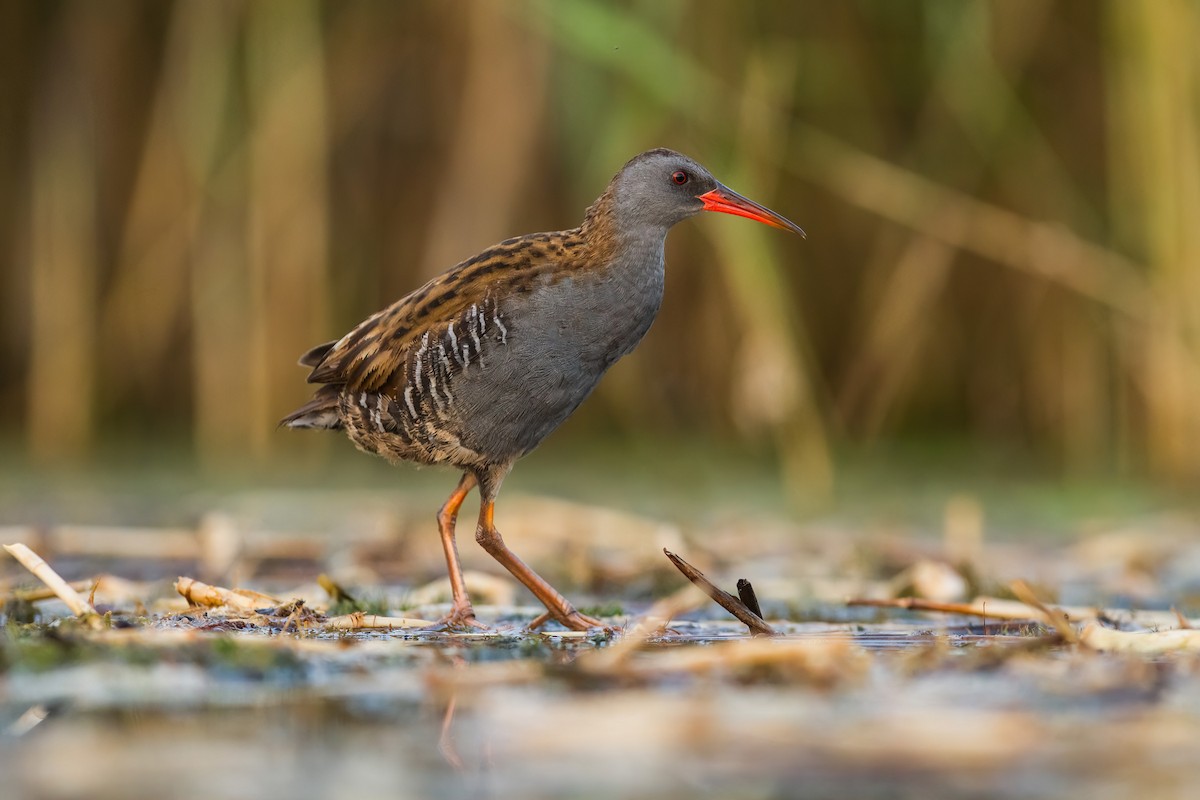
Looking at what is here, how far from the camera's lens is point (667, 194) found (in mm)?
4754

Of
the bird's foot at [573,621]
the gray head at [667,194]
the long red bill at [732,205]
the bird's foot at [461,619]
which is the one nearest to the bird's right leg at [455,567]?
the bird's foot at [461,619]

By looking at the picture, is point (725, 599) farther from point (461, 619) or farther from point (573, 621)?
point (461, 619)

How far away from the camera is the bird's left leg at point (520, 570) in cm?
420

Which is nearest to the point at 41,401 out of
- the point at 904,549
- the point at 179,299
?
the point at 179,299

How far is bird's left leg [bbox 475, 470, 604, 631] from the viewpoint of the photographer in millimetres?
4195

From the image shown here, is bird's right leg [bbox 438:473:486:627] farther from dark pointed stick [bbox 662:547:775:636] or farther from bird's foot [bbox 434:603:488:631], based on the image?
dark pointed stick [bbox 662:547:775:636]

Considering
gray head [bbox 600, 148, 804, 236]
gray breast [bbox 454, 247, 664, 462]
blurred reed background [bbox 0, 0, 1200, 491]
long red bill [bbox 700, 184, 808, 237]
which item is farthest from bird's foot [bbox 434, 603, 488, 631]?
blurred reed background [bbox 0, 0, 1200, 491]

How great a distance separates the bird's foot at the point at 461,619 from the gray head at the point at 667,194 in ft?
3.64

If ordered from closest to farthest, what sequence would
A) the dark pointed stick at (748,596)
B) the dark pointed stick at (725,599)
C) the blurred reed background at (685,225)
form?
the dark pointed stick at (725,599), the dark pointed stick at (748,596), the blurred reed background at (685,225)

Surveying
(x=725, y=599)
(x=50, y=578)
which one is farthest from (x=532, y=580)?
(x=50, y=578)

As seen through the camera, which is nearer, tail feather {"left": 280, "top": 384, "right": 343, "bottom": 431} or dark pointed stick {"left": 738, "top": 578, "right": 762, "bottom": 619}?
dark pointed stick {"left": 738, "top": 578, "right": 762, "bottom": 619}

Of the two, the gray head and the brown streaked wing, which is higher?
the gray head

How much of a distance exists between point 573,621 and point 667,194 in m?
1.26

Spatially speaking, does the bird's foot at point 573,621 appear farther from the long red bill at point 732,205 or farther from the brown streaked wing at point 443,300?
the long red bill at point 732,205
